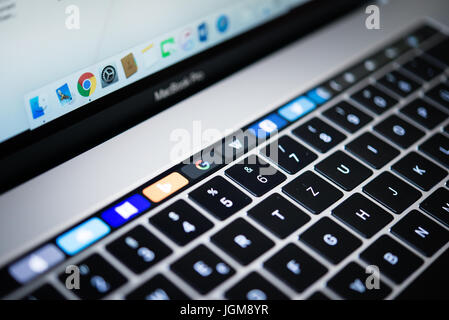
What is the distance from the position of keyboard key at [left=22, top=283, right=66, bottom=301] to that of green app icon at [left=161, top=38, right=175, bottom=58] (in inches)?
11.4

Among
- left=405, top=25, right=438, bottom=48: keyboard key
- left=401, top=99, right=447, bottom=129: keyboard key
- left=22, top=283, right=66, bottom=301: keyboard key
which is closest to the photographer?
left=22, top=283, right=66, bottom=301: keyboard key

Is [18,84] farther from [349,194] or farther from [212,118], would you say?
[349,194]

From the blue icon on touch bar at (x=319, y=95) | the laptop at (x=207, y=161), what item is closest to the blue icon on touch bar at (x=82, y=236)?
the laptop at (x=207, y=161)

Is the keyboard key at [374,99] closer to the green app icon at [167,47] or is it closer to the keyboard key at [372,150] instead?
the keyboard key at [372,150]

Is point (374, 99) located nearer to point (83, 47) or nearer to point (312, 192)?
point (312, 192)

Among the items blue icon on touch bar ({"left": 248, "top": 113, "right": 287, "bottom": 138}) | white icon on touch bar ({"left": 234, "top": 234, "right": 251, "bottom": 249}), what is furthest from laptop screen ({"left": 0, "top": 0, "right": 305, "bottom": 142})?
white icon on touch bar ({"left": 234, "top": 234, "right": 251, "bottom": 249})

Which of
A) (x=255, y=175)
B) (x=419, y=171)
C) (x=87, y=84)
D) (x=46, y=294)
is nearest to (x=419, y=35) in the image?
(x=419, y=171)

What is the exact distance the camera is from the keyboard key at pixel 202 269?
43 cm

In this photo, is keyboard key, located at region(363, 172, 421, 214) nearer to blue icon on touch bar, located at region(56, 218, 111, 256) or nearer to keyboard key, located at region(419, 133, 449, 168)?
keyboard key, located at region(419, 133, 449, 168)

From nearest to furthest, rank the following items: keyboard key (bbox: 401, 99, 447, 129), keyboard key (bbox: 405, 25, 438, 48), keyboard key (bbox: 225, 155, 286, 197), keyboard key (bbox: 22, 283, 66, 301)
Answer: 1. keyboard key (bbox: 22, 283, 66, 301)
2. keyboard key (bbox: 225, 155, 286, 197)
3. keyboard key (bbox: 401, 99, 447, 129)
4. keyboard key (bbox: 405, 25, 438, 48)

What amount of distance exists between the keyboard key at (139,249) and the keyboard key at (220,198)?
0.20 feet

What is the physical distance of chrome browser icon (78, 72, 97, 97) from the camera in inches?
19.8

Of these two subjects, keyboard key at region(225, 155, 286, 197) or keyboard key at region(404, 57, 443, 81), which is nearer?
keyboard key at region(225, 155, 286, 197)
